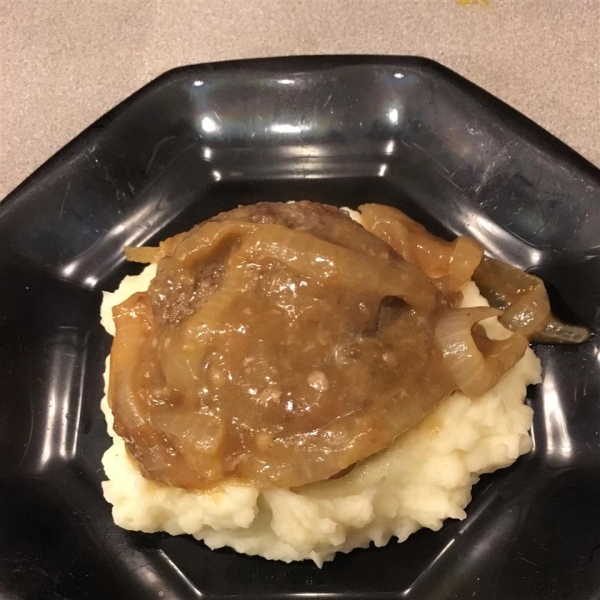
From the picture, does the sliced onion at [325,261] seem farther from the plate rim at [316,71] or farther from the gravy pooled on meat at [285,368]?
the plate rim at [316,71]

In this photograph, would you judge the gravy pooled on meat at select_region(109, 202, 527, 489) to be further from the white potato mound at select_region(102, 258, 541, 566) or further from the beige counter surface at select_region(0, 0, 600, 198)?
the beige counter surface at select_region(0, 0, 600, 198)

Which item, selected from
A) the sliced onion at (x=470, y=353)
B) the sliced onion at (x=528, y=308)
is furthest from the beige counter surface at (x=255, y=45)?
the sliced onion at (x=470, y=353)

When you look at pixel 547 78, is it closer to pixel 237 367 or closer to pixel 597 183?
pixel 597 183

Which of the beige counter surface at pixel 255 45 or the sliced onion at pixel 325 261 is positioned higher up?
the beige counter surface at pixel 255 45

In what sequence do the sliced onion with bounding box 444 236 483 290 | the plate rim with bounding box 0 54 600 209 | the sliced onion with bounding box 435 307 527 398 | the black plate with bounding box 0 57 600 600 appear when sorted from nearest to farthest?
the sliced onion with bounding box 435 307 527 398, the black plate with bounding box 0 57 600 600, the sliced onion with bounding box 444 236 483 290, the plate rim with bounding box 0 54 600 209

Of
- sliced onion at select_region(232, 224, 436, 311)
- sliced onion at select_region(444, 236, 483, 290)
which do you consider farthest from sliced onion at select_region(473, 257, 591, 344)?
sliced onion at select_region(232, 224, 436, 311)

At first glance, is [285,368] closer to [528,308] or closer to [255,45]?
[528,308]
